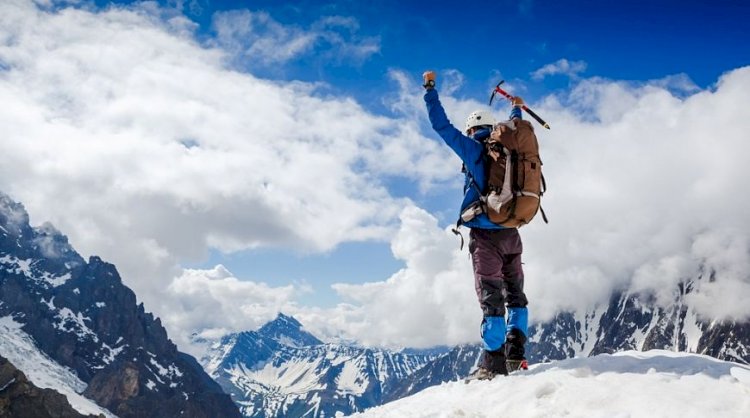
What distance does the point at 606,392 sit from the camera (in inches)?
256

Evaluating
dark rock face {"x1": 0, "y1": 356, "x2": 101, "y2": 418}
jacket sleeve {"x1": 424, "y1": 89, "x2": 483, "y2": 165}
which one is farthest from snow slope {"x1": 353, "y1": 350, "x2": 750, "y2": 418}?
dark rock face {"x1": 0, "y1": 356, "x2": 101, "y2": 418}

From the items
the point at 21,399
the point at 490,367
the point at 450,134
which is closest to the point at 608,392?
the point at 490,367

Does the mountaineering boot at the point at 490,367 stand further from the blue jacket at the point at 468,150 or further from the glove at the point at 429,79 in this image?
the glove at the point at 429,79

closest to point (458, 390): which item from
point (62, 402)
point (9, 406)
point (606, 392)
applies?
point (606, 392)

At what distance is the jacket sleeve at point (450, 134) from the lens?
29.4 ft

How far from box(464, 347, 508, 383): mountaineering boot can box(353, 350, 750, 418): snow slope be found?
27 centimetres

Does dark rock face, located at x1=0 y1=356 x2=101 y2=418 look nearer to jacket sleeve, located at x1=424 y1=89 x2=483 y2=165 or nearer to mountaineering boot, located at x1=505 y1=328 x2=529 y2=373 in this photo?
mountaineering boot, located at x1=505 y1=328 x2=529 y2=373

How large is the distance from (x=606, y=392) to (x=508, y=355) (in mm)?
2952

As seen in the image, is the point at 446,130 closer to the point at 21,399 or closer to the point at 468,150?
the point at 468,150

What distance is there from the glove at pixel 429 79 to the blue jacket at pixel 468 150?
3.9 inches

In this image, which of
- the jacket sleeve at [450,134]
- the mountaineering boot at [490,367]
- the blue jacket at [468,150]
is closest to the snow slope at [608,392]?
the mountaineering boot at [490,367]

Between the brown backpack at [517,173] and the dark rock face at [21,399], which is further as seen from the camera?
the dark rock face at [21,399]

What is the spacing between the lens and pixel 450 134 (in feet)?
29.7

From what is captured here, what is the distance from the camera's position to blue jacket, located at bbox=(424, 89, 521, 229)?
8977mm
